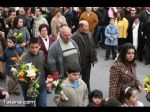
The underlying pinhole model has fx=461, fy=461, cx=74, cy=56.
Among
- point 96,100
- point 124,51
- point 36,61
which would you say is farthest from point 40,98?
point 124,51

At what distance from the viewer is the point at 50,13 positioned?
50.0ft

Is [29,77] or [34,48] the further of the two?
[34,48]

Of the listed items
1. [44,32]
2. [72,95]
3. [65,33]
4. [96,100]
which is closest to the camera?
[72,95]

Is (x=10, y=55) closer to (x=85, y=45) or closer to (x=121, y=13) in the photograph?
(x=85, y=45)

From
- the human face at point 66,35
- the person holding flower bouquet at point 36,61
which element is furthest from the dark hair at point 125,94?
the human face at point 66,35

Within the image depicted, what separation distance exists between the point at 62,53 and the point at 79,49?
1.07 m

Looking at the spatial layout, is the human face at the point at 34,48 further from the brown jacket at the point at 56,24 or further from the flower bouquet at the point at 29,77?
the brown jacket at the point at 56,24

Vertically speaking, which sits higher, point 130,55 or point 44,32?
point 44,32

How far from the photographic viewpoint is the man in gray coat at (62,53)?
28.5 feet

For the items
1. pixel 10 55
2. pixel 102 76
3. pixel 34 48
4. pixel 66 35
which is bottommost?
pixel 102 76

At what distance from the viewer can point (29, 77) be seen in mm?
7848

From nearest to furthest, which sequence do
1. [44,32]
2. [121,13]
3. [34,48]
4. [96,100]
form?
[96,100], [34,48], [44,32], [121,13]

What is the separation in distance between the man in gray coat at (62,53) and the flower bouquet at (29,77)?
0.68 m

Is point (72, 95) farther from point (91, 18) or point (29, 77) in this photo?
point (91, 18)
